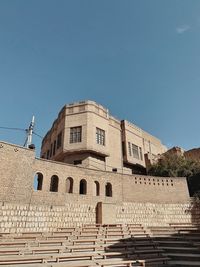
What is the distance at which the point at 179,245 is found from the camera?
13.4 metres

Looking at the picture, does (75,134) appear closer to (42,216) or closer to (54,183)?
(54,183)

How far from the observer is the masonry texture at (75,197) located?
15117 millimetres

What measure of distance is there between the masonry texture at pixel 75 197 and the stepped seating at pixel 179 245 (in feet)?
12.3

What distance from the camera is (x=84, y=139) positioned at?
939 inches

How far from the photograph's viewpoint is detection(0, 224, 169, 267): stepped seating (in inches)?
395

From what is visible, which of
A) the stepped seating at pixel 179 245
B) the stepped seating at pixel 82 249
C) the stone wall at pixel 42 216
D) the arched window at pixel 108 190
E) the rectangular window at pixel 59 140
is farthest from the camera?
the rectangular window at pixel 59 140

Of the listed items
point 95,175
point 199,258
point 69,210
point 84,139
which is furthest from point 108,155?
point 199,258

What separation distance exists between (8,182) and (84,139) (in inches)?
405

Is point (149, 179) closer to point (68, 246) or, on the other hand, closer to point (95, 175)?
point (95, 175)

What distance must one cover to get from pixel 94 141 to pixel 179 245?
44.8 feet

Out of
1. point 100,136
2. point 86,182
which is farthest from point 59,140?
point 86,182

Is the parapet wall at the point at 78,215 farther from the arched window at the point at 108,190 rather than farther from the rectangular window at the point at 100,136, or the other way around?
the rectangular window at the point at 100,136

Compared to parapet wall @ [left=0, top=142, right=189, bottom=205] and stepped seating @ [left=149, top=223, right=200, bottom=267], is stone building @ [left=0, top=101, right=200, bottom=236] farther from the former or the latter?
stepped seating @ [left=149, top=223, right=200, bottom=267]

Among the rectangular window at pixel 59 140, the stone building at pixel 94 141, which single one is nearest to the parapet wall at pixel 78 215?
the stone building at pixel 94 141
